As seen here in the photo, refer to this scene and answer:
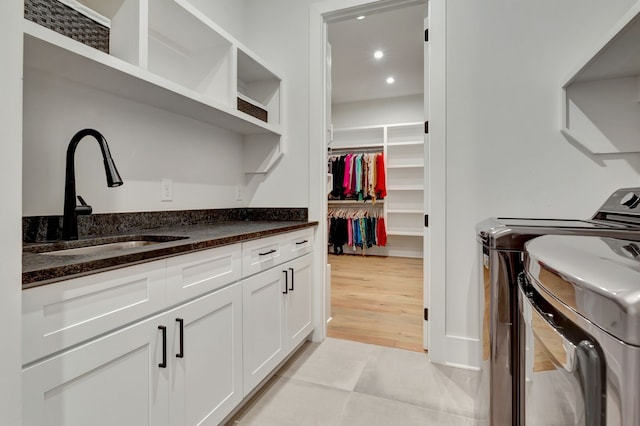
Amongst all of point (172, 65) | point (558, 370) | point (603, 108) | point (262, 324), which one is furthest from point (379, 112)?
point (558, 370)

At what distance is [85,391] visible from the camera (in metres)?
0.80

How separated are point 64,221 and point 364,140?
5003mm

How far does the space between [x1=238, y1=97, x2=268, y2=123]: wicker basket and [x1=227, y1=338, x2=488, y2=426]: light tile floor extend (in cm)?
162

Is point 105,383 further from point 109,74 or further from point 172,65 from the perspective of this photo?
point 172,65

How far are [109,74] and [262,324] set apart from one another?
127 cm

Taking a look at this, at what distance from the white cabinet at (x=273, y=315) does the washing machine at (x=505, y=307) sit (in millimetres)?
989

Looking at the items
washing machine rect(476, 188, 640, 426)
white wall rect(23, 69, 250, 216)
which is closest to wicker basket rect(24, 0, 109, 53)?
white wall rect(23, 69, 250, 216)

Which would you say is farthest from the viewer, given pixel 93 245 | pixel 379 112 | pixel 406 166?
A: pixel 379 112

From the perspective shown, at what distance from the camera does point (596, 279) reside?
398 millimetres

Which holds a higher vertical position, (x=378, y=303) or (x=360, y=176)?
(x=360, y=176)

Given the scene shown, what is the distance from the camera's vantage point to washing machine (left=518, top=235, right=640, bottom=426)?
35cm

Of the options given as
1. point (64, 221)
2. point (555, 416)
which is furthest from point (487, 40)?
point (64, 221)

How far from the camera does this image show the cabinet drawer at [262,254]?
57.6 inches

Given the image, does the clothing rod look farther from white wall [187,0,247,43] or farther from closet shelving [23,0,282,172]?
closet shelving [23,0,282,172]
